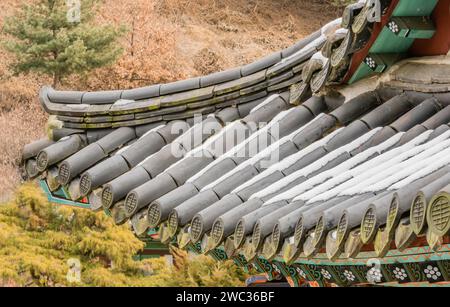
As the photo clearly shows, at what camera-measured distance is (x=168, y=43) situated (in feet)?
81.9

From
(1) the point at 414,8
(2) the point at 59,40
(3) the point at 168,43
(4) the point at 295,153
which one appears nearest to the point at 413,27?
(1) the point at 414,8

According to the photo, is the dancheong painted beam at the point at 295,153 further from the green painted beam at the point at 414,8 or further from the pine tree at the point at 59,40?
the pine tree at the point at 59,40

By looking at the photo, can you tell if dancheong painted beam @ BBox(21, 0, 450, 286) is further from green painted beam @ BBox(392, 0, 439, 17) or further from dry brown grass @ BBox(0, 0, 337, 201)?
dry brown grass @ BBox(0, 0, 337, 201)

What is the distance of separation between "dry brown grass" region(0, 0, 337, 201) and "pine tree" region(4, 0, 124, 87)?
94 centimetres

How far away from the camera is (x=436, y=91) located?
568cm

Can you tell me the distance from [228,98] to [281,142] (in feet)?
2.47

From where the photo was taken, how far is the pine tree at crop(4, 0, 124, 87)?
21.2 metres

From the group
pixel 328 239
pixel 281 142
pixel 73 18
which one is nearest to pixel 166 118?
pixel 281 142

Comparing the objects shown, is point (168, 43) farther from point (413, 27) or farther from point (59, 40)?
point (413, 27)

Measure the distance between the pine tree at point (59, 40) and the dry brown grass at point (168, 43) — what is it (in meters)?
0.94

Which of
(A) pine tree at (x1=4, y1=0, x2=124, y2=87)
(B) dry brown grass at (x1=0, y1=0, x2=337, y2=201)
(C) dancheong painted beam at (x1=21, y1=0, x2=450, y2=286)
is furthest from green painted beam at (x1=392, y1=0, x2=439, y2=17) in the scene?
(A) pine tree at (x1=4, y1=0, x2=124, y2=87)

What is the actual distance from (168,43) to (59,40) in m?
4.40

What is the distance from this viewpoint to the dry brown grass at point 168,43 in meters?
22.1

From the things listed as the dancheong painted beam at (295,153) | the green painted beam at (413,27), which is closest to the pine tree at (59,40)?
the dancheong painted beam at (295,153)
